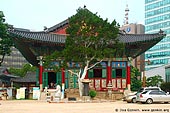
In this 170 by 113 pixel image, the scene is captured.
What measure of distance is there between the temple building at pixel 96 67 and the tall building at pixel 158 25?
219 ft

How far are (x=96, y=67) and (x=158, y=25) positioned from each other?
77.1 meters

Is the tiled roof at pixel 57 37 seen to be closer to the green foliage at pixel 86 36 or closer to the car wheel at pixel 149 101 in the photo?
the green foliage at pixel 86 36

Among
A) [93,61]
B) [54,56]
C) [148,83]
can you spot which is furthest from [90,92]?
[148,83]

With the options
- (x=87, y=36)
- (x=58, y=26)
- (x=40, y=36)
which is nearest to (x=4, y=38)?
(x=40, y=36)

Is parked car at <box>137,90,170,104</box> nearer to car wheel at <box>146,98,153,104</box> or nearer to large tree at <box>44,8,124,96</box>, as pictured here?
car wheel at <box>146,98,153,104</box>

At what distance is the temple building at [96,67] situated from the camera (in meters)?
41.1

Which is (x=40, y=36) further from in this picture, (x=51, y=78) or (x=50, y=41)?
(x=51, y=78)

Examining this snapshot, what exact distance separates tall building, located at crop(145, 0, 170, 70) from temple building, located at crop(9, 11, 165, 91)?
2631 inches

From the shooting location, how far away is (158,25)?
115250 millimetres

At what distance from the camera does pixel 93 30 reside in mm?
34781

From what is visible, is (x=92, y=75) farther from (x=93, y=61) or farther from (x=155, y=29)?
(x=155, y=29)

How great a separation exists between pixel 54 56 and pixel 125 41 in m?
10.7

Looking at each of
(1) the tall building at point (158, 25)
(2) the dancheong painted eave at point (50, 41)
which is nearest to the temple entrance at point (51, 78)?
(2) the dancheong painted eave at point (50, 41)

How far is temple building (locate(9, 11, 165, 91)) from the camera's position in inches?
1617
